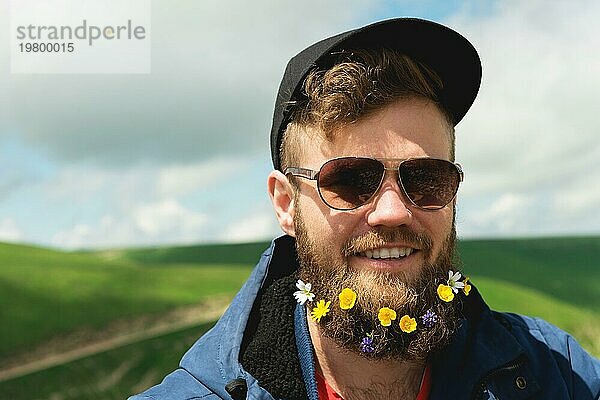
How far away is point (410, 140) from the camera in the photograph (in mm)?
2387

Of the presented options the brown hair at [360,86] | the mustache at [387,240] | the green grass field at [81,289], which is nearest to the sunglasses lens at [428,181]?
the mustache at [387,240]

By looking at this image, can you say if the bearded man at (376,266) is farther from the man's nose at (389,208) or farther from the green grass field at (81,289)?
the green grass field at (81,289)

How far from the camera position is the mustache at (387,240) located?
2.29 meters

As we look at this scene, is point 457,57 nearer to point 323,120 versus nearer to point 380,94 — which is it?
point 380,94

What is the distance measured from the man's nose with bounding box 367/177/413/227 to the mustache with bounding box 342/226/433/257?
3 centimetres

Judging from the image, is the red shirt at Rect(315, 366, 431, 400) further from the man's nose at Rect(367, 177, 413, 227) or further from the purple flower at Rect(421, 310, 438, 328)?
the man's nose at Rect(367, 177, 413, 227)

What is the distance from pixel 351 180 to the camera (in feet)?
7.72

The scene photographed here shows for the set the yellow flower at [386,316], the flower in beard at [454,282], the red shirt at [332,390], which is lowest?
the red shirt at [332,390]

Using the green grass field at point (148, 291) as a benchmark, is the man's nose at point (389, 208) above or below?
above

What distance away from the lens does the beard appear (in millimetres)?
2354

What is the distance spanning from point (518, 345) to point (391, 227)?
→ 0.63 meters

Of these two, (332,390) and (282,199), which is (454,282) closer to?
(332,390)

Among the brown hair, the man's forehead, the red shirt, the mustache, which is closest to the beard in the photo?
the mustache

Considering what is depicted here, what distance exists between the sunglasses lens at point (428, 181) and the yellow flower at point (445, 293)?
27 centimetres
